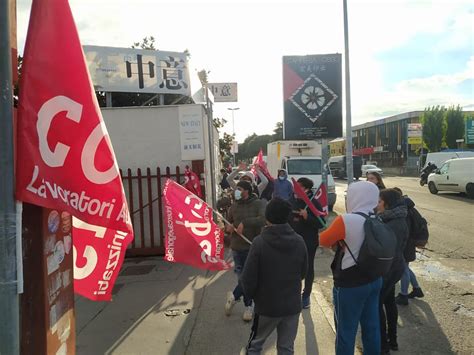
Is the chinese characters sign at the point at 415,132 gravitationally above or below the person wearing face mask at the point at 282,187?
above

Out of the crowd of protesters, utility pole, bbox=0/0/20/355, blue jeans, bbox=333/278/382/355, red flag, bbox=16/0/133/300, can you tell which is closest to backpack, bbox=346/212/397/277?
the crowd of protesters

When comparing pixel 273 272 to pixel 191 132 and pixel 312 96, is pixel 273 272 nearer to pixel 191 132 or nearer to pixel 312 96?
pixel 191 132

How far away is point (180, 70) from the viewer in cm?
1025

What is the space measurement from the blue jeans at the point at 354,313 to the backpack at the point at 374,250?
0.55ft

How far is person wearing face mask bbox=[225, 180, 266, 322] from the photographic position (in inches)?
205

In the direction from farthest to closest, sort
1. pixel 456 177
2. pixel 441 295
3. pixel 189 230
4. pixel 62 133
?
pixel 456 177
pixel 441 295
pixel 189 230
pixel 62 133

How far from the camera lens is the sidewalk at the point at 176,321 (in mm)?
4547

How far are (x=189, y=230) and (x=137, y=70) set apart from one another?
6334 mm

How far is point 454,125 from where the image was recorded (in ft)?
169

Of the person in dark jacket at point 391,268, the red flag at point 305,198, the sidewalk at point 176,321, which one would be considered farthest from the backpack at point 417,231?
the sidewalk at point 176,321

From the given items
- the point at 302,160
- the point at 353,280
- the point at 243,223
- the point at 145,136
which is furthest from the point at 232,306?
the point at 302,160

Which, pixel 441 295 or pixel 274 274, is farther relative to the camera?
pixel 441 295

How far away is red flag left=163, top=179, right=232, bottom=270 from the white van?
693 inches

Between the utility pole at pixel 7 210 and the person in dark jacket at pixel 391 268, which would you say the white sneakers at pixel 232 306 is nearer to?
the person in dark jacket at pixel 391 268
